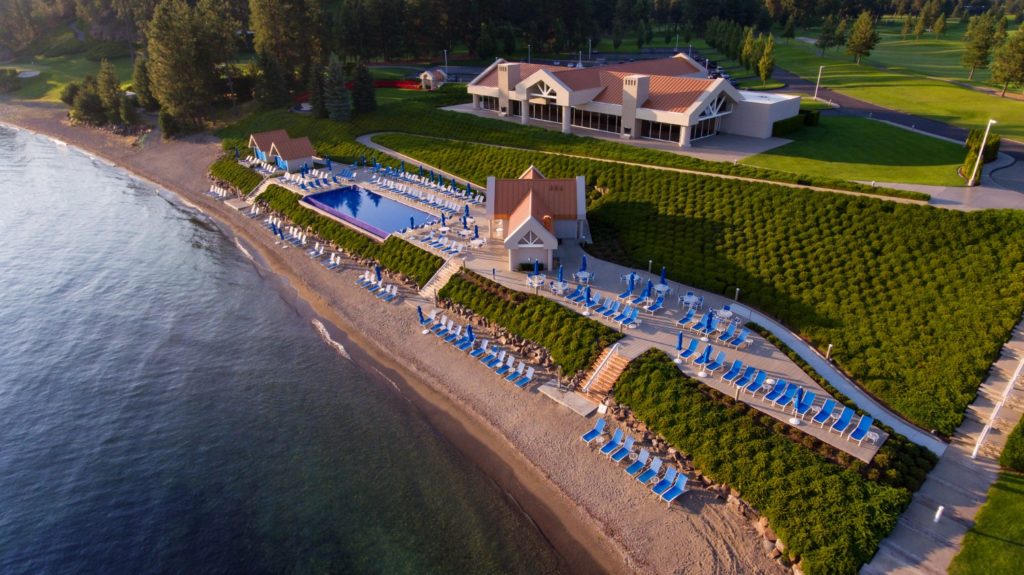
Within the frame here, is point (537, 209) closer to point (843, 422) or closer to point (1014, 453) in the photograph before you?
point (843, 422)

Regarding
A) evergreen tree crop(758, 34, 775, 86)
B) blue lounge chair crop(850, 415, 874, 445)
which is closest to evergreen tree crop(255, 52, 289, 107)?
evergreen tree crop(758, 34, 775, 86)

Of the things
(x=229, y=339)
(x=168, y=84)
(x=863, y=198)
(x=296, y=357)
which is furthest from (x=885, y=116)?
(x=168, y=84)

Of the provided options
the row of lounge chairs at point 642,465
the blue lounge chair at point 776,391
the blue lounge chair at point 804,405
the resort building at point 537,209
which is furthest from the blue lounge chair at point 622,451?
the resort building at point 537,209

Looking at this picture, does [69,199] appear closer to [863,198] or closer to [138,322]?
[138,322]

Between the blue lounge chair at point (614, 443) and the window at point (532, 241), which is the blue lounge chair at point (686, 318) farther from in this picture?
the window at point (532, 241)

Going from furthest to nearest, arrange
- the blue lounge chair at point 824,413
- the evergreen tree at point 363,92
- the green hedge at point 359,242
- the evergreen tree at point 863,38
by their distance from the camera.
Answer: the evergreen tree at point 863,38
the evergreen tree at point 363,92
the green hedge at point 359,242
the blue lounge chair at point 824,413

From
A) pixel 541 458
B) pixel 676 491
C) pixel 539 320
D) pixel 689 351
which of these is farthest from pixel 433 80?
pixel 676 491
